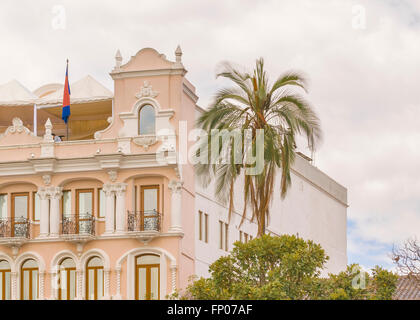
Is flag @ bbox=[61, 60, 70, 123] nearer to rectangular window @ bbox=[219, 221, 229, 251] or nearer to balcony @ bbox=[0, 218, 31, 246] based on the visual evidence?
balcony @ bbox=[0, 218, 31, 246]

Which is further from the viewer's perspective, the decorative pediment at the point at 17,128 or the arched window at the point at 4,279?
the decorative pediment at the point at 17,128

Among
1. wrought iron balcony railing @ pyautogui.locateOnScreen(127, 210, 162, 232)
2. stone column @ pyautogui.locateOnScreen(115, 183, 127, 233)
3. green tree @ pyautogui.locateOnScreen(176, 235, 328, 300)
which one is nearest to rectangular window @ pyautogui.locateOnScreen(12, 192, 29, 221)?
stone column @ pyautogui.locateOnScreen(115, 183, 127, 233)

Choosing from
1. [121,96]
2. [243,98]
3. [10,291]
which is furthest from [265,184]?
[10,291]

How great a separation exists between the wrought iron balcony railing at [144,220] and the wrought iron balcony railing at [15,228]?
17.9 ft

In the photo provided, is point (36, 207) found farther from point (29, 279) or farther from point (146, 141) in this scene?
point (146, 141)

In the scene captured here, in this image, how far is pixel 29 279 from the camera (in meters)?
60.6

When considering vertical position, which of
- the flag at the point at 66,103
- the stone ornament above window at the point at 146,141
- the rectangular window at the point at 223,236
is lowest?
the rectangular window at the point at 223,236

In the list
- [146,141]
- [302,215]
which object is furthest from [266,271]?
[302,215]

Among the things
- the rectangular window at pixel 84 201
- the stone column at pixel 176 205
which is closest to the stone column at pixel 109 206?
the rectangular window at pixel 84 201

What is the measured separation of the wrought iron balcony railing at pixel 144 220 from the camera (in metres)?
58.5

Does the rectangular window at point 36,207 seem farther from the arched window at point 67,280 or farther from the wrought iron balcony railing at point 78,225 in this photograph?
the arched window at point 67,280

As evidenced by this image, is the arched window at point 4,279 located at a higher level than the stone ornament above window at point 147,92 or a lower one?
lower

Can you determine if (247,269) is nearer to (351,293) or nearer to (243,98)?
(351,293)

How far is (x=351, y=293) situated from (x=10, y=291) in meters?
22.4
